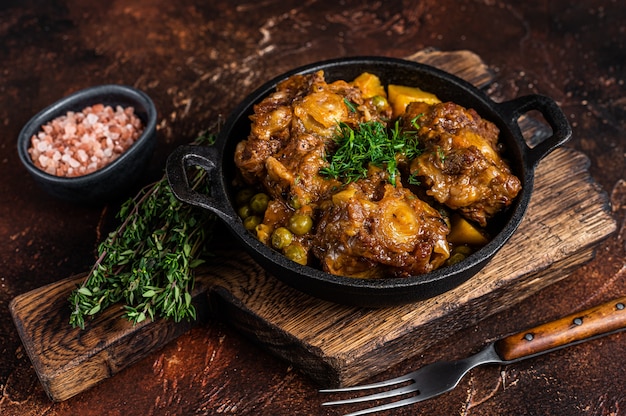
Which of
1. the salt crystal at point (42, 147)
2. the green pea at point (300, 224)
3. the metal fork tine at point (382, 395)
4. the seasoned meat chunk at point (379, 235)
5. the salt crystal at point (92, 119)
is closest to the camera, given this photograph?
the seasoned meat chunk at point (379, 235)

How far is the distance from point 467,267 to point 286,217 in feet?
3.01

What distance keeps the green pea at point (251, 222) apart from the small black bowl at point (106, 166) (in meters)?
1.10

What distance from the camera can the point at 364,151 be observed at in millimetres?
3859

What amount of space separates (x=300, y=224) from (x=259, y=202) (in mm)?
368

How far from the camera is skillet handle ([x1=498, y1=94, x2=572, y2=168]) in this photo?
4031 millimetres

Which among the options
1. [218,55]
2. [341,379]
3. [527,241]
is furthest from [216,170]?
[218,55]

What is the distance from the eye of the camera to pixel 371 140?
3.86 m

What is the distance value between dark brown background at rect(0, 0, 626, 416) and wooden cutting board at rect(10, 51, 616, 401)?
0.49 feet

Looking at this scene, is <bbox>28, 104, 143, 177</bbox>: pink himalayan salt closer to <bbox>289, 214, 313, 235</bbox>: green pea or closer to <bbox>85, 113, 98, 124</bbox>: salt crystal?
<bbox>85, 113, 98, 124</bbox>: salt crystal

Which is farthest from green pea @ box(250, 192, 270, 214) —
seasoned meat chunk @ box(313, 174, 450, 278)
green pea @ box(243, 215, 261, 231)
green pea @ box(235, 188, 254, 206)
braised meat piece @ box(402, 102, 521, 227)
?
braised meat piece @ box(402, 102, 521, 227)

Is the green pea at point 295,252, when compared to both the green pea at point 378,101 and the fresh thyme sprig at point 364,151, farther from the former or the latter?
the green pea at point 378,101

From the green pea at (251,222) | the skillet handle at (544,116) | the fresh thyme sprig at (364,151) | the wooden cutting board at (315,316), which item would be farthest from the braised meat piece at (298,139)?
the skillet handle at (544,116)

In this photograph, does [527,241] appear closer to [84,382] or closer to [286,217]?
[286,217]

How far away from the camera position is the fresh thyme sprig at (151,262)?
3.98 metres
